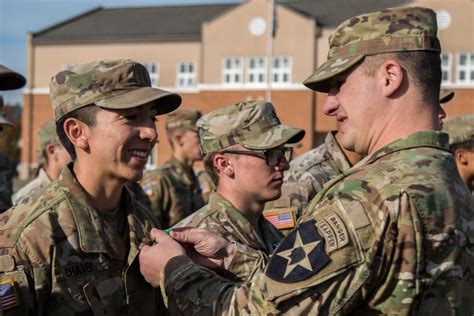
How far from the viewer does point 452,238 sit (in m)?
2.57

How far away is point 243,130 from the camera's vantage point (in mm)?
4617

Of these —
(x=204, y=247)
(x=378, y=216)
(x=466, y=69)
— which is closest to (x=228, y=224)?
(x=204, y=247)

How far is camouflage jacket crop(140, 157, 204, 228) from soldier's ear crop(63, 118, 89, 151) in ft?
18.3

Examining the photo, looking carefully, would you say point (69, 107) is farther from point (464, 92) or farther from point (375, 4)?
point (375, 4)

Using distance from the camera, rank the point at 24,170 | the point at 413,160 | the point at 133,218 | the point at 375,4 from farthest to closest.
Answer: the point at 24,170 < the point at 375,4 < the point at 133,218 < the point at 413,160

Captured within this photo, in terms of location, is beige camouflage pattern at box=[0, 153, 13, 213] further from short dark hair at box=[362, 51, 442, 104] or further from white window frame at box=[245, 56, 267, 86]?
white window frame at box=[245, 56, 267, 86]

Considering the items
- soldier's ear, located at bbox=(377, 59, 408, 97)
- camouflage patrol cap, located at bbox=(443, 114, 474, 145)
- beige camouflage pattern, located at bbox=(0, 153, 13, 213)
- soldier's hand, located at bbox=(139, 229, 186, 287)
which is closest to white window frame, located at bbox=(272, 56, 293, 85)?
beige camouflage pattern, located at bbox=(0, 153, 13, 213)

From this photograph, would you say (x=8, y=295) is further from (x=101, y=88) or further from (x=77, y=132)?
(x=101, y=88)

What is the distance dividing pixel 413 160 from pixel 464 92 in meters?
34.4

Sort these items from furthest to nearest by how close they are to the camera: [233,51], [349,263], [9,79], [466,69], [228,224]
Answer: [233,51], [466,69], [228,224], [9,79], [349,263]

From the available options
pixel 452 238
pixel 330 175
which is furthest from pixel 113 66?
pixel 330 175

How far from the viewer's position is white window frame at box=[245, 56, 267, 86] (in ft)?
124

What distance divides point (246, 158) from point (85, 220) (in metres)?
1.44

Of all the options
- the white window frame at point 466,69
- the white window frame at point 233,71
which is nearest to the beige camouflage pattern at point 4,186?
the white window frame at point 233,71
